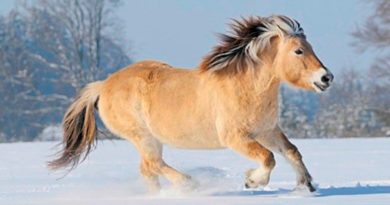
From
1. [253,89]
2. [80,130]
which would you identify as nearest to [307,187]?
[253,89]

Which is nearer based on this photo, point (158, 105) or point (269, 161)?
point (269, 161)

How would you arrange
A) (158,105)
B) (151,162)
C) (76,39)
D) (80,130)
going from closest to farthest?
(158,105)
(151,162)
(80,130)
(76,39)

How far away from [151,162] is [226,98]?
1.32 m

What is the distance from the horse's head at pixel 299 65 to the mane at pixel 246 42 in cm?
9

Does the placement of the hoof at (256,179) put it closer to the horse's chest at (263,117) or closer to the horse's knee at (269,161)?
the horse's knee at (269,161)

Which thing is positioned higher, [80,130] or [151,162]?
[151,162]

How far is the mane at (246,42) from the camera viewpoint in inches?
334

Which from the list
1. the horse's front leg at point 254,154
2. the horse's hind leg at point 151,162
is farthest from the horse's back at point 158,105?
the horse's front leg at point 254,154

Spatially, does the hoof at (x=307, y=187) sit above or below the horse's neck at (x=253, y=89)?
below

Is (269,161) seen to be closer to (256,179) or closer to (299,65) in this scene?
(256,179)

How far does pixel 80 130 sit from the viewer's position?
33.3 feet

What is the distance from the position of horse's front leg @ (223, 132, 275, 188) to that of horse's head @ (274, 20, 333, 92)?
25.1 inches

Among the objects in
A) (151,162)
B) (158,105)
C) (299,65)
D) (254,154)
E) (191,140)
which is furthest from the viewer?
(151,162)

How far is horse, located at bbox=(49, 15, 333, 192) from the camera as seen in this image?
26.9 ft
